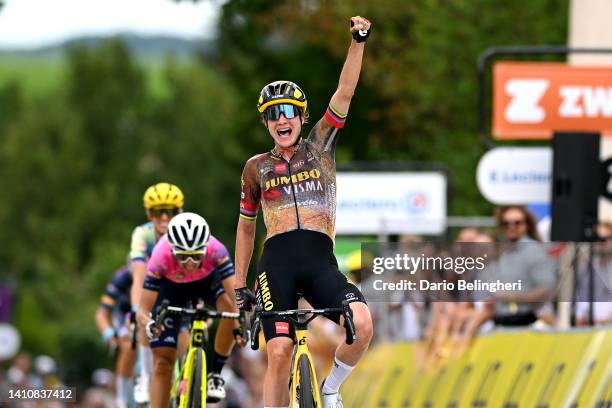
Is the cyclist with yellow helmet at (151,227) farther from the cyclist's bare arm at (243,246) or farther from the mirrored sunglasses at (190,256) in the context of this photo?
the cyclist's bare arm at (243,246)

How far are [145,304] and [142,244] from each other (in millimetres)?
1568

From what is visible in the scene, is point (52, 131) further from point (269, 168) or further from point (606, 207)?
point (269, 168)

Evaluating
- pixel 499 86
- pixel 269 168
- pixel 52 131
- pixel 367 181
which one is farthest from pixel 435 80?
pixel 52 131

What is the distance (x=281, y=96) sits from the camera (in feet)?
37.3

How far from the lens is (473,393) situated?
47.7ft

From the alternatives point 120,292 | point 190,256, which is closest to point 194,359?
point 190,256

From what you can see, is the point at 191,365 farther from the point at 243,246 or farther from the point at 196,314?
the point at 243,246

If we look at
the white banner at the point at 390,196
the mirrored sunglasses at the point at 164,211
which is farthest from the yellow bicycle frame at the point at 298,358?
the white banner at the point at 390,196

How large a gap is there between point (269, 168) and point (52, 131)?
96852mm

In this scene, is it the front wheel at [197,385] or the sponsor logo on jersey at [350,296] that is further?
the front wheel at [197,385]

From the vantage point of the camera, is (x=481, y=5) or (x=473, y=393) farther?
(x=481, y=5)

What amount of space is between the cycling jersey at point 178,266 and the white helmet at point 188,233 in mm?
516

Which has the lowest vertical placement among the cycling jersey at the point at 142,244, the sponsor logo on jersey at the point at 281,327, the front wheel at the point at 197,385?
the front wheel at the point at 197,385

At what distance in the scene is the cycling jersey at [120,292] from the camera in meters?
16.9
